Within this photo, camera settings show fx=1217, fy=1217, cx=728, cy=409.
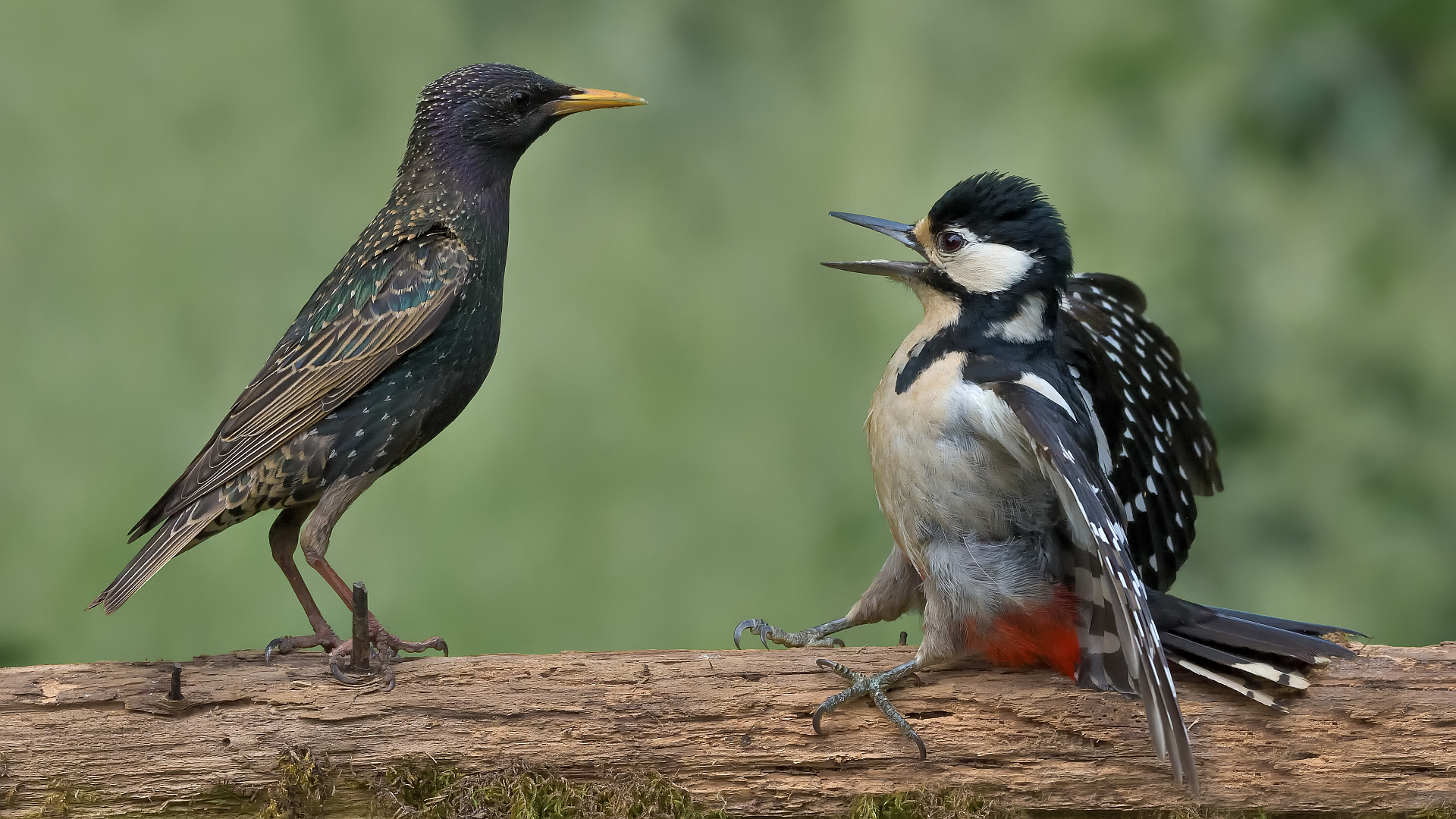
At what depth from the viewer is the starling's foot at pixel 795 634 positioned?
2838 mm

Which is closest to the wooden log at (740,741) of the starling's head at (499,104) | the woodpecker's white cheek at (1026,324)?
the woodpecker's white cheek at (1026,324)

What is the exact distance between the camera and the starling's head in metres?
2.62

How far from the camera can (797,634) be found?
288 centimetres

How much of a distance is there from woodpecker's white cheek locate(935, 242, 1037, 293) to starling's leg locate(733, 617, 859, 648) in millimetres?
868

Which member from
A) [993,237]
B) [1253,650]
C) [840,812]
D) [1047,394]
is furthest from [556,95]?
[1253,650]

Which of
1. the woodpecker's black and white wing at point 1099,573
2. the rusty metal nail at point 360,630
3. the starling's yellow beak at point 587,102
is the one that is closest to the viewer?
the woodpecker's black and white wing at point 1099,573

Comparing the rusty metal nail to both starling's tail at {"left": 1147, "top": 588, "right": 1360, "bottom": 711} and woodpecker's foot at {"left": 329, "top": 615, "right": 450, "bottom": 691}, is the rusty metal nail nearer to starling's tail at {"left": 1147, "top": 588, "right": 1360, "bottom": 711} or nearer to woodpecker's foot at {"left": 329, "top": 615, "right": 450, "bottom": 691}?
woodpecker's foot at {"left": 329, "top": 615, "right": 450, "bottom": 691}

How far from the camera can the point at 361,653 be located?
7.54ft

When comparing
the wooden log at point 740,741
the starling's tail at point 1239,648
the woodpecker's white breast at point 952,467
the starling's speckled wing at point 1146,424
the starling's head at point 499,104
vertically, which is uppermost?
the starling's head at point 499,104

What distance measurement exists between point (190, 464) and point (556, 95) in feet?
3.65

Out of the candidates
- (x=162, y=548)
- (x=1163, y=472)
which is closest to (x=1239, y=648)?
(x=1163, y=472)

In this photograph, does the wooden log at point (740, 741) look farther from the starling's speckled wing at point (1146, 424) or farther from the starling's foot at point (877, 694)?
the starling's speckled wing at point (1146, 424)

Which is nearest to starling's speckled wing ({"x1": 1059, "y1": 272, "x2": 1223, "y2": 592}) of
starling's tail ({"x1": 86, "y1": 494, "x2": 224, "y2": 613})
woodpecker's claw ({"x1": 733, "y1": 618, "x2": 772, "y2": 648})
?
woodpecker's claw ({"x1": 733, "y1": 618, "x2": 772, "y2": 648})

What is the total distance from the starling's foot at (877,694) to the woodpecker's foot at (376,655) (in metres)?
0.85
